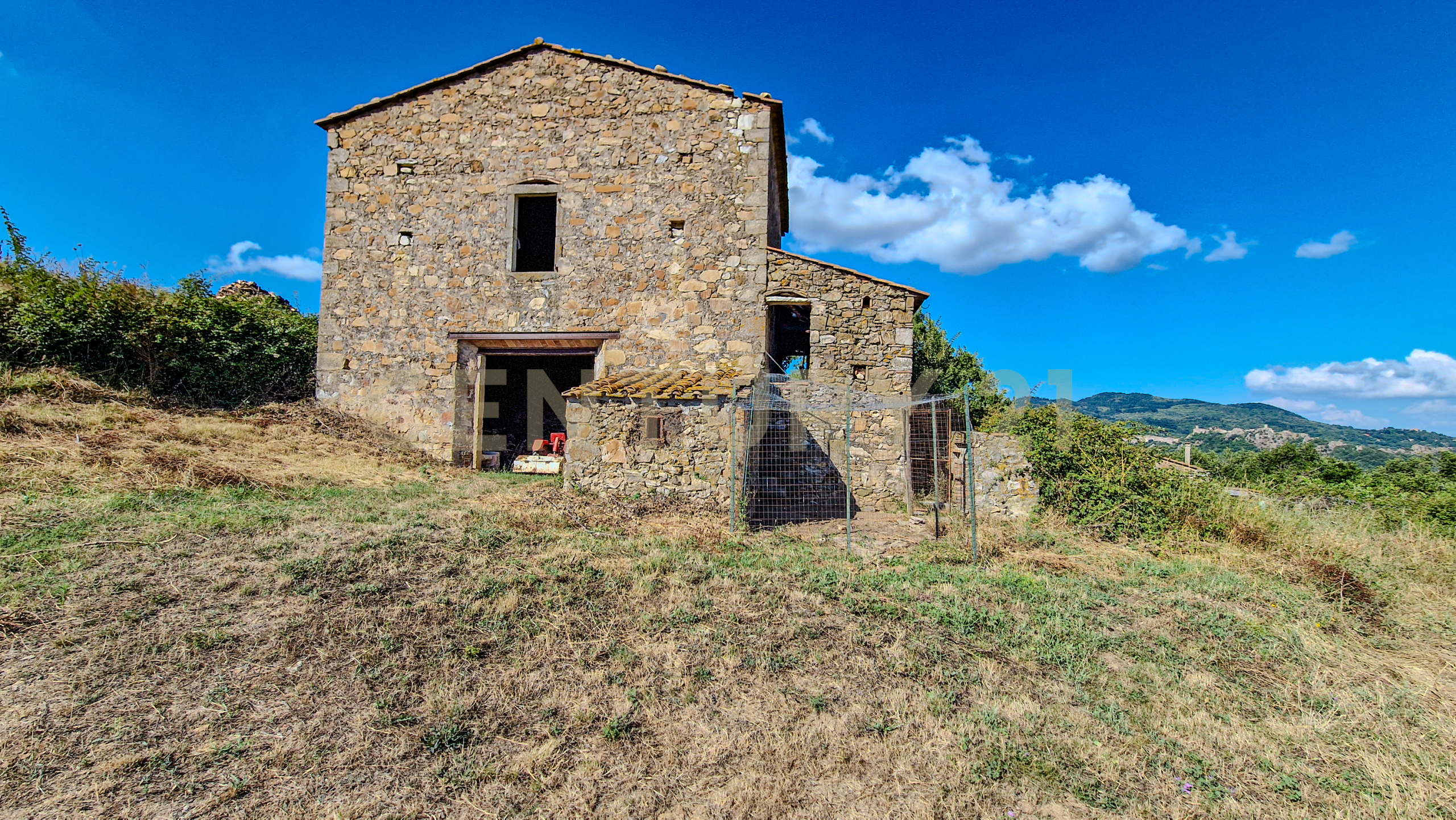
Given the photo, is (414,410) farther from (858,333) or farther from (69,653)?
(858,333)

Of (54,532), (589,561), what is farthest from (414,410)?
(589,561)

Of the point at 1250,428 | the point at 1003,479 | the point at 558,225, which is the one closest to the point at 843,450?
the point at 1003,479

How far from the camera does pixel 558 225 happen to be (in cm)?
1012

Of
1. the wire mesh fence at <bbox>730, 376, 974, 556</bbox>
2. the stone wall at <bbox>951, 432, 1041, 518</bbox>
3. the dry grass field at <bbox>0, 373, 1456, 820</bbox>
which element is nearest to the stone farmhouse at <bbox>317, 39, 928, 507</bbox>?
the wire mesh fence at <bbox>730, 376, 974, 556</bbox>

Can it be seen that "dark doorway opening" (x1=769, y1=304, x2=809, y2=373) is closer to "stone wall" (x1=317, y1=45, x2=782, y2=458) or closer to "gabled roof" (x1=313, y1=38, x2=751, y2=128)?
"stone wall" (x1=317, y1=45, x2=782, y2=458)

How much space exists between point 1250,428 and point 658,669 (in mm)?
43372

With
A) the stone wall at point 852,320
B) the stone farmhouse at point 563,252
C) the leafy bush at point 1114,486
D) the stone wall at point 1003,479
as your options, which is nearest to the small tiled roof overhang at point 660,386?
the stone farmhouse at point 563,252

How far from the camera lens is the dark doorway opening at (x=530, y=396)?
13.4 m

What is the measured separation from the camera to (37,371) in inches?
324

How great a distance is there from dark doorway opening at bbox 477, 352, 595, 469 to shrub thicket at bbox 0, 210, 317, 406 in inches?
155

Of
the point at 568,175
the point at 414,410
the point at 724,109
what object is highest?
the point at 724,109

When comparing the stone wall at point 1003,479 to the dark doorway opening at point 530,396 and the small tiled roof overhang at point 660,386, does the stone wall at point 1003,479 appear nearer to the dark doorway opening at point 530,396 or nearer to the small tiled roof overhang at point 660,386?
the small tiled roof overhang at point 660,386

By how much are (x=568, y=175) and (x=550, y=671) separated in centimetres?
886

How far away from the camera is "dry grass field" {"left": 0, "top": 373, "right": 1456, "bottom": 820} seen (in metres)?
2.81
